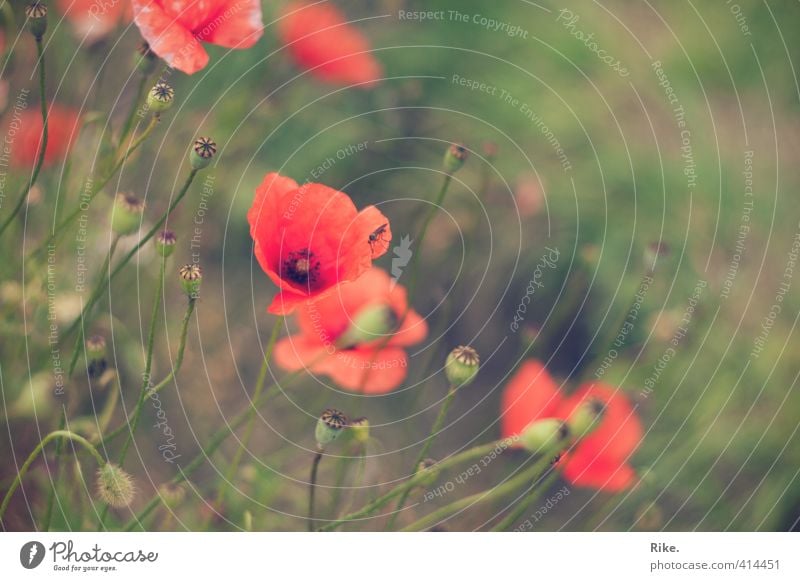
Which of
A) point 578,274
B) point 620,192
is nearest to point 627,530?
point 578,274
